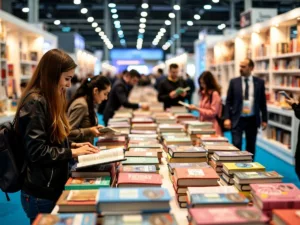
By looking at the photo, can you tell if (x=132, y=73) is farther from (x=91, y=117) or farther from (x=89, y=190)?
(x=89, y=190)

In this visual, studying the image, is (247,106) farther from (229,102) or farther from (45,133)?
(45,133)

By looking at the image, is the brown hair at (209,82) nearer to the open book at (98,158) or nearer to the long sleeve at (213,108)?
the long sleeve at (213,108)

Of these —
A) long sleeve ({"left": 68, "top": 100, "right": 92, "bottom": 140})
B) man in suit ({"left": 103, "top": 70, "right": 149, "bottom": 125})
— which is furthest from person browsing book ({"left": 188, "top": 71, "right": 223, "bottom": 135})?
long sleeve ({"left": 68, "top": 100, "right": 92, "bottom": 140})

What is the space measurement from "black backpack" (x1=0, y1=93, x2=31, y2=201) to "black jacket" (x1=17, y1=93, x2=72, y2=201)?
1.3 inches

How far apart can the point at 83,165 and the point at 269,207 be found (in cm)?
97

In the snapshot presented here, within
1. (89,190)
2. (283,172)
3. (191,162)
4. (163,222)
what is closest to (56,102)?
(89,190)

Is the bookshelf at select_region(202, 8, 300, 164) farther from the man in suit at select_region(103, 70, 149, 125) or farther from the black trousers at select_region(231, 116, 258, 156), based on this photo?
the man in suit at select_region(103, 70, 149, 125)

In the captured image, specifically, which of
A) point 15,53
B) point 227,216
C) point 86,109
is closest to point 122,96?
point 86,109

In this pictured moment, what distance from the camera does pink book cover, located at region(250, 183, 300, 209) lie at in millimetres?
1693

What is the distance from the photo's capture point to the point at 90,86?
3.19 m

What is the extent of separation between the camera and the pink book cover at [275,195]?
1.69 m

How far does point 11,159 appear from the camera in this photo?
80.2 inches

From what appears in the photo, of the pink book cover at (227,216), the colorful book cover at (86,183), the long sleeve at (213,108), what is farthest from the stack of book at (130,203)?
the long sleeve at (213,108)

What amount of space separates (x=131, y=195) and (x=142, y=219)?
0.14 m
